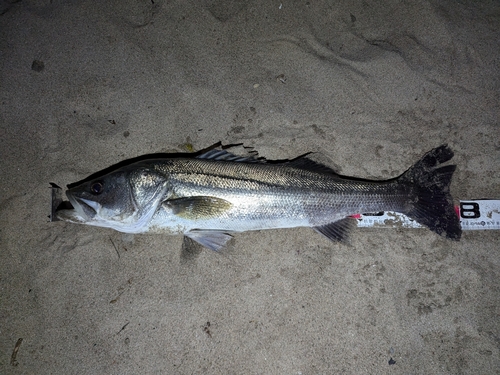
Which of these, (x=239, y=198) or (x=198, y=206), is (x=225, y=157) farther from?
(x=198, y=206)

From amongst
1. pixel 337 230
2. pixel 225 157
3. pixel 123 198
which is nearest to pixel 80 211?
pixel 123 198

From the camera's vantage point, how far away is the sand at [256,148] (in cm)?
325

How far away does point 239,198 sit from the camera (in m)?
3.00

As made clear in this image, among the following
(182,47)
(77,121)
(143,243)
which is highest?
(182,47)

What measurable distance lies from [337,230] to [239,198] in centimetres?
118

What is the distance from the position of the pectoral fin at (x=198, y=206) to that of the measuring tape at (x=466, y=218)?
65.7 inches

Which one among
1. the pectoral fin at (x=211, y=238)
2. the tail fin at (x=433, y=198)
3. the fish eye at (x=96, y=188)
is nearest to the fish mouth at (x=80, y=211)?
the fish eye at (x=96, y=188)

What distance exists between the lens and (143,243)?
3490mm

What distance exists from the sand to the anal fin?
0.27 metres

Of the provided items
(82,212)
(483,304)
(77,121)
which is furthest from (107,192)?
(483,304)

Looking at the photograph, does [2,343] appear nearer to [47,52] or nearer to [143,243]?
[143,243]

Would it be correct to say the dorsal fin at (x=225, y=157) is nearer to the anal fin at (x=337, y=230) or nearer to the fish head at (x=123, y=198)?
the fish head at (x=123, y=198)

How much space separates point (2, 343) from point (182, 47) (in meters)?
4.12

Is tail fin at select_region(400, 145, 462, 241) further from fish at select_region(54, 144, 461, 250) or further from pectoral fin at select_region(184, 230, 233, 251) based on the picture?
pectoral fin at select_region(184, 230, 233, 251)
